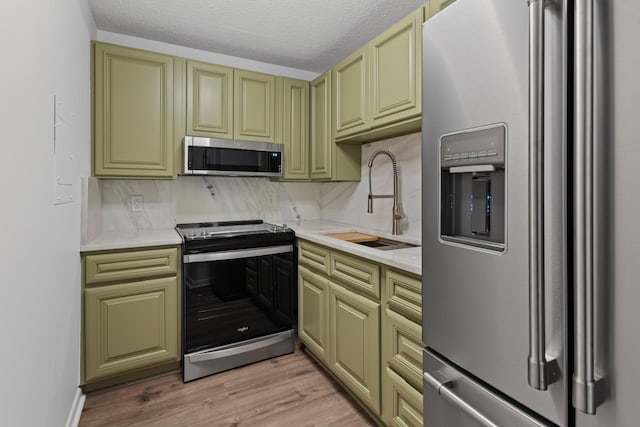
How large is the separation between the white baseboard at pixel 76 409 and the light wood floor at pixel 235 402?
32 mm

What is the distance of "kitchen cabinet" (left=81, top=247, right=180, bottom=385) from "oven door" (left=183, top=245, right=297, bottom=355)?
0.36 feet

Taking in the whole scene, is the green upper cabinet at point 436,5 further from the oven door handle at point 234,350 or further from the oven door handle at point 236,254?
the oven door handle at point 234,350

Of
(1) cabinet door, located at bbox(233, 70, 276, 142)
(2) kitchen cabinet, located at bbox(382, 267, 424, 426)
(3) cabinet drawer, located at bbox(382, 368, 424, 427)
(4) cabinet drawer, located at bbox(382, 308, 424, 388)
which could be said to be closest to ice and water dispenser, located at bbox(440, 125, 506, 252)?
(2) kitchen cabinet, located at bbox(382, 267, 424, 426)

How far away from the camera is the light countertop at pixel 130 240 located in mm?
2000

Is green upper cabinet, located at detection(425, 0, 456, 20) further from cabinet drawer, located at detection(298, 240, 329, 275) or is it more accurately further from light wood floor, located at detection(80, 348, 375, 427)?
light wood floor, located at detection(80, 348, 375, 427)

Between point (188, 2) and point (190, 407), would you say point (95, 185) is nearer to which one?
point (188, 2)

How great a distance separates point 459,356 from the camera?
957mm

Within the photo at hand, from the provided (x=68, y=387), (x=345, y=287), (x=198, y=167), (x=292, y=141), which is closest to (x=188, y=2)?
(x=198, y=167)

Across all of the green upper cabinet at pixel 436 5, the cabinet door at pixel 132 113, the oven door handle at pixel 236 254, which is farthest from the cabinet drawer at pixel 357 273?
the cabinet door at pixel 132 113

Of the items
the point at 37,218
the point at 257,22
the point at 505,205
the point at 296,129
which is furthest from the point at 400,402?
the point at 257,22

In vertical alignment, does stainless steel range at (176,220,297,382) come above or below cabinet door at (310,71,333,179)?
below

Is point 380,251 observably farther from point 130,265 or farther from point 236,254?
point 130,265

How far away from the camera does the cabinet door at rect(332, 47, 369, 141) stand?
7.29ft

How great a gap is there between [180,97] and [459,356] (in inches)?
94.3
